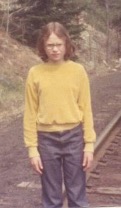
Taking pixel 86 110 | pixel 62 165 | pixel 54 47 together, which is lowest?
pixel 62 165

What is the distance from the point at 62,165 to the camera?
4.64 metres

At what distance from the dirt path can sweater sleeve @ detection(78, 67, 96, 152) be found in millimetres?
1606

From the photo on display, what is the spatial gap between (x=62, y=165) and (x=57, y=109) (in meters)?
0.51

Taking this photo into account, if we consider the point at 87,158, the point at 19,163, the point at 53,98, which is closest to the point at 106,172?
the point at 19,163

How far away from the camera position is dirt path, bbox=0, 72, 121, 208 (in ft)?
20.2

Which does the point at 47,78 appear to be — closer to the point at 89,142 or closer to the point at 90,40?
the point at 89,142

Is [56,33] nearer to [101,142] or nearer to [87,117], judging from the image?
[87,117]

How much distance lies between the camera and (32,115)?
4.40m

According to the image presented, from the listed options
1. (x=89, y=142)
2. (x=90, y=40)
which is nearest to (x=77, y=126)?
(x=89, y=142)

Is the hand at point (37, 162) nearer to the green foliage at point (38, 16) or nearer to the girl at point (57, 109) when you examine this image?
the girl at point (57, 109)

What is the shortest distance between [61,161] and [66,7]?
54.2 ft

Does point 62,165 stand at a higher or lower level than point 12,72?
higher

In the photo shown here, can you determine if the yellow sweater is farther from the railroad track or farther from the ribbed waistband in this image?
the railroad track

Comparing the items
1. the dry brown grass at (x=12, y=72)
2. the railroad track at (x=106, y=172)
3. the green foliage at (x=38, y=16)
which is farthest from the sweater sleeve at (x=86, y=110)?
the green foliage at (x=38, y=16)
